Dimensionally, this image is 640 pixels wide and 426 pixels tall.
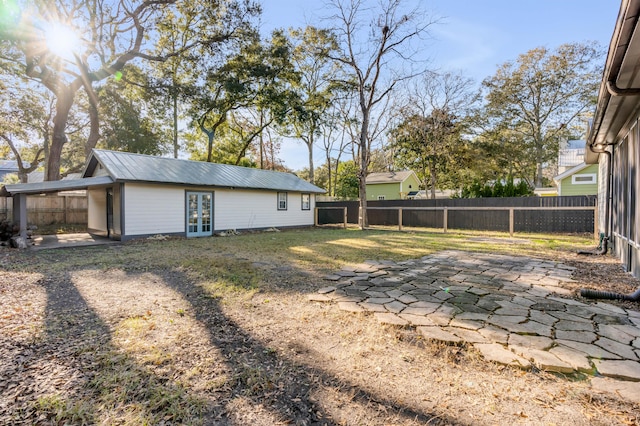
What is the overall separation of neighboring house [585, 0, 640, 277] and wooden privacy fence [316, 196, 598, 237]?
13.9ft

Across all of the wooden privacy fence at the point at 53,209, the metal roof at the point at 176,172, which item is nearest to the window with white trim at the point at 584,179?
the metal roof at the point at 176,172

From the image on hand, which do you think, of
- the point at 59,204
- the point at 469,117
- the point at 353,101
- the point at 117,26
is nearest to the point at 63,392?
the point at 59,204

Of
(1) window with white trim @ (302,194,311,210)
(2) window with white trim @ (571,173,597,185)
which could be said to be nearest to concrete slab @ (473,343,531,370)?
(1) window with white trim @ (302,194,311,210)

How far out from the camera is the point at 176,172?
38.7ft

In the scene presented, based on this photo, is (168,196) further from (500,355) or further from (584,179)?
(584,179)

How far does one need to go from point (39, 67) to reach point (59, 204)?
22.3ft

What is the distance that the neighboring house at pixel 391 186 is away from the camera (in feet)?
92.9

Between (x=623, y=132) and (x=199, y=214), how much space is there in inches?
483

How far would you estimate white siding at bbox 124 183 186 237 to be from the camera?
10072 millimetres

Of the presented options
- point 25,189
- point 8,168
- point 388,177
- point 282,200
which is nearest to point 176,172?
point 25,189

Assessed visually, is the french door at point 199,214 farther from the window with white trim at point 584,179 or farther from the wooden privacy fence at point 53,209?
the window with white trim at point 584,179

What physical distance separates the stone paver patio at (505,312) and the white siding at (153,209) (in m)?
8.00

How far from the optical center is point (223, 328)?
3.14 m

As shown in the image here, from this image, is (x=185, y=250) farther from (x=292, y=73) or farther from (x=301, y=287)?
(x=292, y=73)
